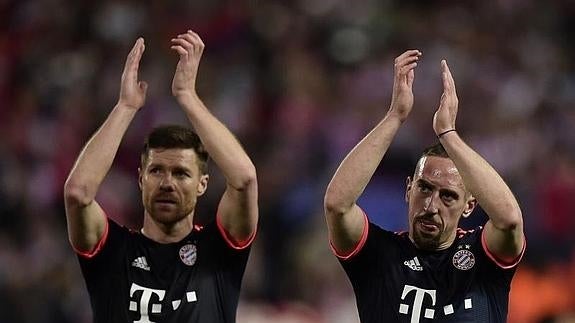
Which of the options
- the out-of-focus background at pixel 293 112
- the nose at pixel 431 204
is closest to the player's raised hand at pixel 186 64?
the nose at pixel 431 204

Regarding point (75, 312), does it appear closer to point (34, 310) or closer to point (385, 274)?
point (34, 310)

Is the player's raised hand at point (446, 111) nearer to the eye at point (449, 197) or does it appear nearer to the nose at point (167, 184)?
the eye at point (449, 197)

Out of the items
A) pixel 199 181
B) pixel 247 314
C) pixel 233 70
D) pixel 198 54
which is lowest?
pixel 247 314

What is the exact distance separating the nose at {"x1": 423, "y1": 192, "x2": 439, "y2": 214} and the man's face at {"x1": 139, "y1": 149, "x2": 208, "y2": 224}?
998 mm

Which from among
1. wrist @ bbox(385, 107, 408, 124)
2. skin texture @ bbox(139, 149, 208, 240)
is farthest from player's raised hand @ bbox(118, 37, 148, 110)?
wrist @ bbox(385, 107, 408, 124)

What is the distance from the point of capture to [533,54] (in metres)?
12.2

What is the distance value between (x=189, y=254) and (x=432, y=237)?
106 cm

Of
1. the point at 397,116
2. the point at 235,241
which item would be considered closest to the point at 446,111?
the point at 397,116

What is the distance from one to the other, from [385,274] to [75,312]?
14.1ft

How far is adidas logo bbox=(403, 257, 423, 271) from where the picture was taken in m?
6.32

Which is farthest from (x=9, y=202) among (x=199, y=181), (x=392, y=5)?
(x=199, y=181)

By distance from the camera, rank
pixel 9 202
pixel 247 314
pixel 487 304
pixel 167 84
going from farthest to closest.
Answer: pixel 167 84
pixel 9 202
pixel 247 314
pixel 487 304

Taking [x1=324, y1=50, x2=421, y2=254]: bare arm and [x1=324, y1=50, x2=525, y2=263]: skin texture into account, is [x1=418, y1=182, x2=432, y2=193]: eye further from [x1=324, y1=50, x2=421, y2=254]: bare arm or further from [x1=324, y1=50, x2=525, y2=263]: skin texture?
[x1=324, y1=50, x2=421, y2=254]: bare arm

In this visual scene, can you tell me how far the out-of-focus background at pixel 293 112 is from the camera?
1012 centimetres
